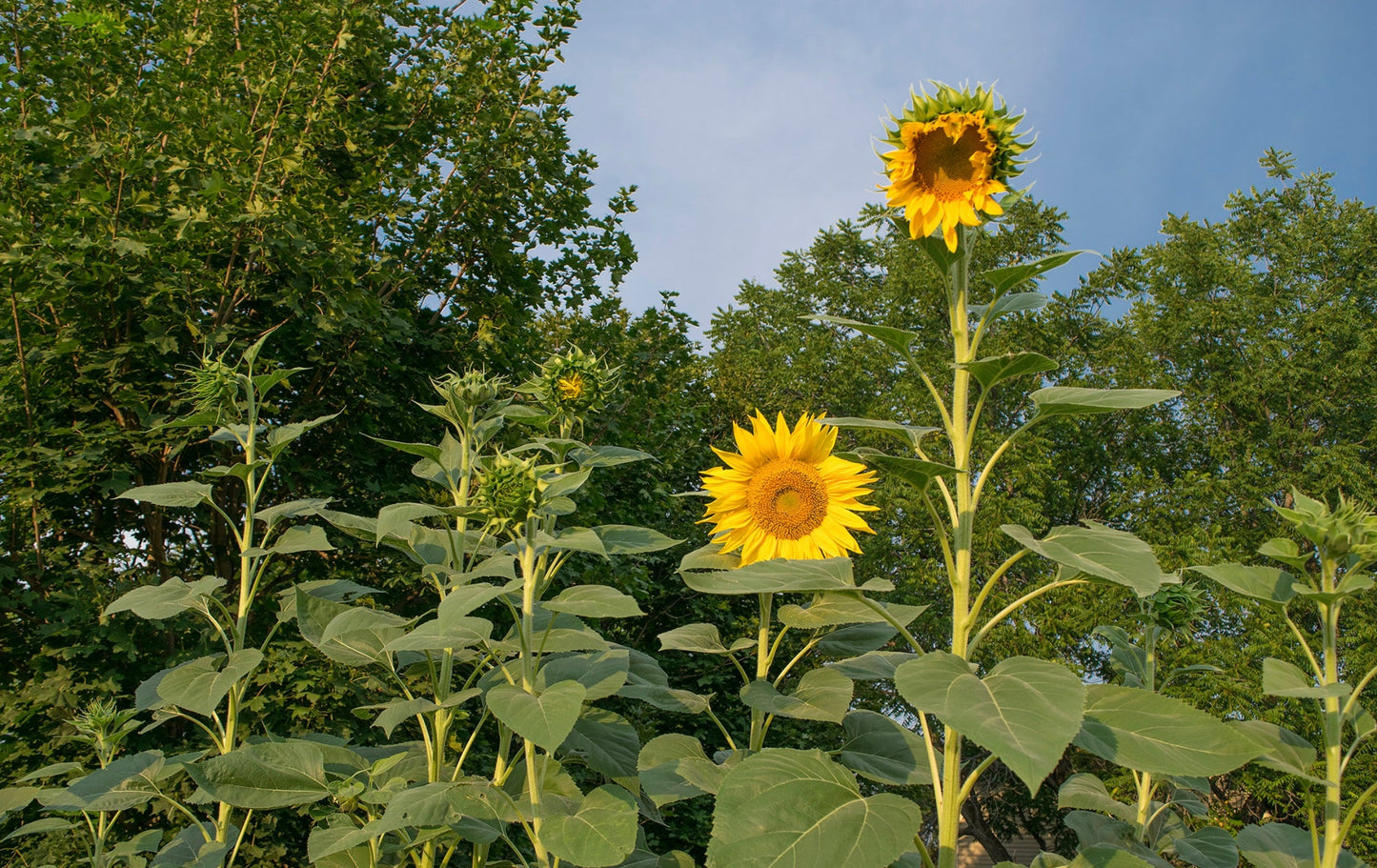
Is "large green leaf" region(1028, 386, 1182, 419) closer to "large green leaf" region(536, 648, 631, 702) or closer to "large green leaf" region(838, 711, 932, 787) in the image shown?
"large green leaf" region(838, 711, 932, 787)

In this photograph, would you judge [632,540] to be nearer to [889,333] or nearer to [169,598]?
[889,333]

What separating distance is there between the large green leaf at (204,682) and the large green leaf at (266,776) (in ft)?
0.36

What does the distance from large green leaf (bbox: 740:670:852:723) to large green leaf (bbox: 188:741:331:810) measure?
714 mm

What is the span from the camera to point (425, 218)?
5070 millimetres

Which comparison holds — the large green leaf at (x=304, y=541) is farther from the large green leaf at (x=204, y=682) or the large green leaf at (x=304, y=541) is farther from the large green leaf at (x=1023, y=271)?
the large green leaf at (x=1023, y=271)

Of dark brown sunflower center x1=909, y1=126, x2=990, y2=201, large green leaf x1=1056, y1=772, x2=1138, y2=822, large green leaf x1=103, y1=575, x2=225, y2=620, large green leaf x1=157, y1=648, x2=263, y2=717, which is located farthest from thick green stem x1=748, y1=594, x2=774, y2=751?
large green leaf x1=103, y1=575, x2=225, y2=620

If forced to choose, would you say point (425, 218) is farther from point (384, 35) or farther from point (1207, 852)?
point (1207, 852)

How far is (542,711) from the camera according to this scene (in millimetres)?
1189

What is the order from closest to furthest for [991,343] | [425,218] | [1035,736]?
[1035,736], [425,218], [991,343]

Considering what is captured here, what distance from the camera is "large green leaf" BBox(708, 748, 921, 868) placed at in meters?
0.99

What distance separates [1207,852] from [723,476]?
1.11 metres

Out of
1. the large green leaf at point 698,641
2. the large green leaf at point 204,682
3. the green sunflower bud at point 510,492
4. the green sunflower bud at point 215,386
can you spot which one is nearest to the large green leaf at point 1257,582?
the large green leaf at point 698,641

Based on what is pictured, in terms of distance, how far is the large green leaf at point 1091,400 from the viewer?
44.8 inches

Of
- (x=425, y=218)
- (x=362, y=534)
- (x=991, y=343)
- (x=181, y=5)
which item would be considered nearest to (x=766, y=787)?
(x=362, y=534)
